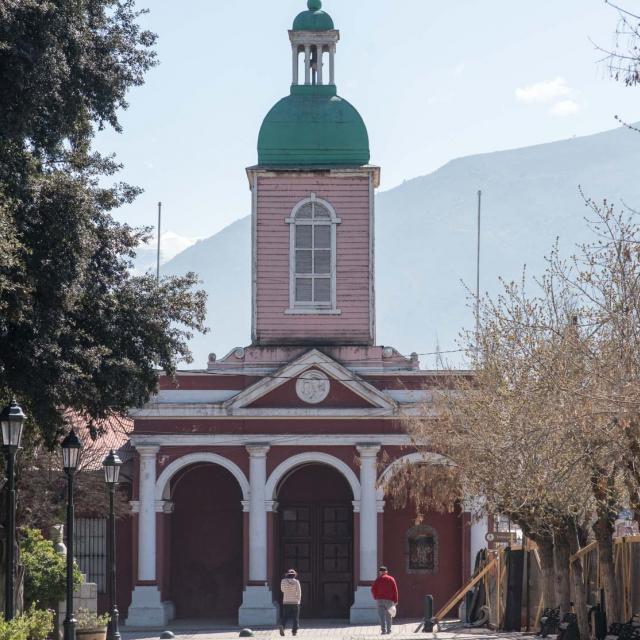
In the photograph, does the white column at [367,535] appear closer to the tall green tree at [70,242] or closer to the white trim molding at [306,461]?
the white trim molding at [306,461]

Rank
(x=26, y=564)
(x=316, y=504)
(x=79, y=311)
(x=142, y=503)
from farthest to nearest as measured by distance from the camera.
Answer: (x=316, y=504), (x=142, y=503), (x=26, y=564), (x=79, y=311)

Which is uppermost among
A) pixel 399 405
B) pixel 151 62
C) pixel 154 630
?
pixel 151 62

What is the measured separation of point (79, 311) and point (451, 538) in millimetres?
20995

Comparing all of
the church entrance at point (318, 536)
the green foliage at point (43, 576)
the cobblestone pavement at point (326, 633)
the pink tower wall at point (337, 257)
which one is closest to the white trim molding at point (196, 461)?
the church entrance at point (318, 536)

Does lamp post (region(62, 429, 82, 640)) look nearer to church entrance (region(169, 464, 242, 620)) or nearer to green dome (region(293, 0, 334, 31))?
church entrance (region(169, 464, 242, 620))

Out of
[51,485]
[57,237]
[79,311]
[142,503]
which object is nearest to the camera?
[57,237]

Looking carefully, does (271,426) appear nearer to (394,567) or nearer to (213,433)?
(213,433)

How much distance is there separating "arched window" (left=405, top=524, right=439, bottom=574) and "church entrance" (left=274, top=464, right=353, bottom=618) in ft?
5.93

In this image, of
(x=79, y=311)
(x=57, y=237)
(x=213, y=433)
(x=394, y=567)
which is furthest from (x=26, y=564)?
(x=394, y=567)

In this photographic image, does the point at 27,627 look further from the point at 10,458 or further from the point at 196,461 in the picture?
the point at 196,461

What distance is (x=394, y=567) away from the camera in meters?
44.2

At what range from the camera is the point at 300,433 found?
141 feet

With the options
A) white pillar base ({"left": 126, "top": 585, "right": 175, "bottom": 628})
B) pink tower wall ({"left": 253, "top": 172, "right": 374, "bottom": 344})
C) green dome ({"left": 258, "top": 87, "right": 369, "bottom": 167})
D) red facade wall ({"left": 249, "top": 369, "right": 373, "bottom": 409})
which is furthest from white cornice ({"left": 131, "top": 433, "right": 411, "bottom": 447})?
green dome ({"left": 258, "top": 87, "right": 369, "bottom": 167})

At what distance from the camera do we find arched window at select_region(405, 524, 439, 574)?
1751 inches
